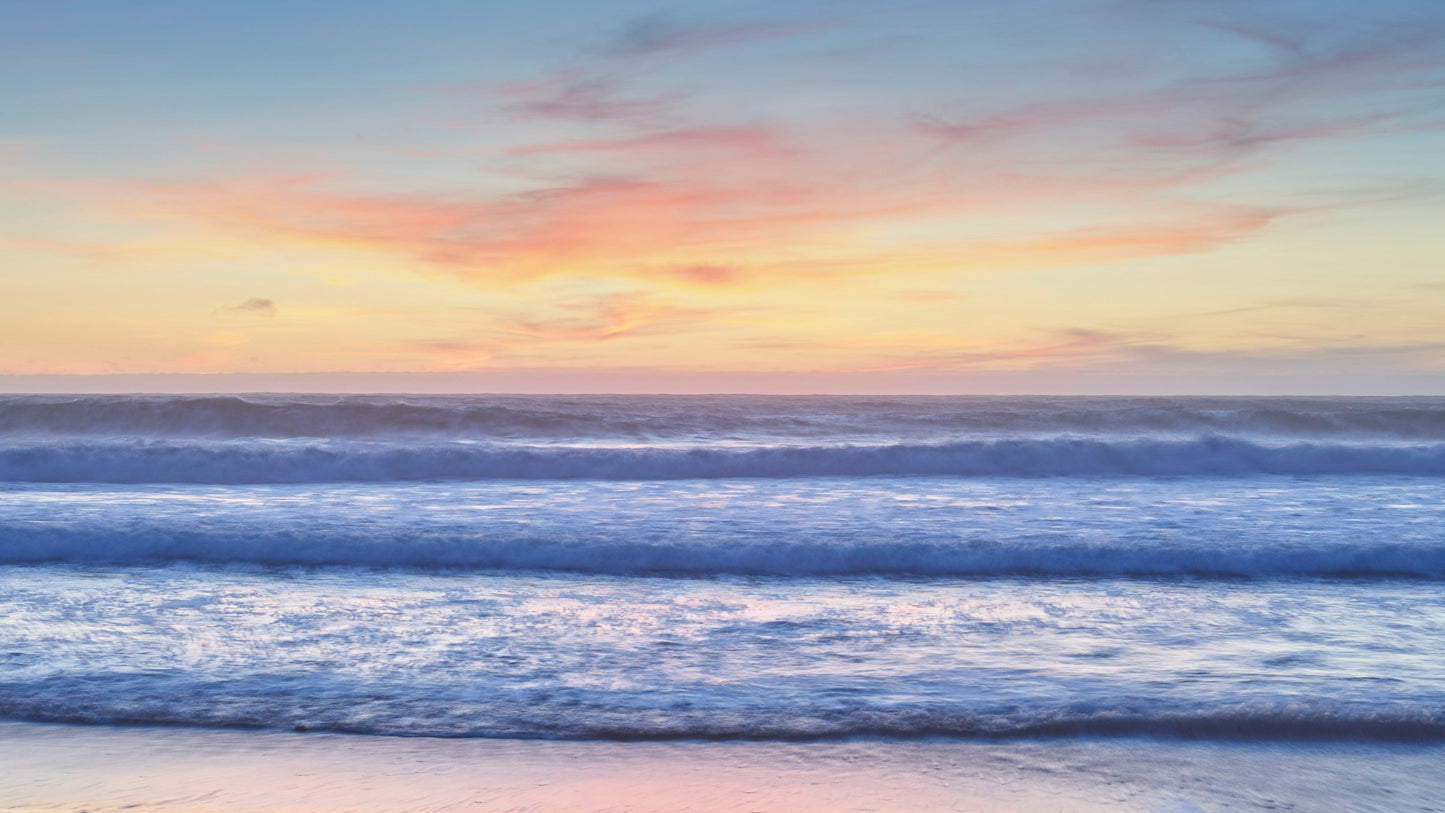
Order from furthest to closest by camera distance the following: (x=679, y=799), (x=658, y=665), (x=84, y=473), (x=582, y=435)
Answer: (x=582, y=435) < (x=84, y=473) < (x=658, y=665) < (x=679, y=799)

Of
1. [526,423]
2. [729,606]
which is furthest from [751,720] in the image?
[526,423]

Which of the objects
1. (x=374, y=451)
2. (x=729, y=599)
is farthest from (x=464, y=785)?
(x=374, y=451)

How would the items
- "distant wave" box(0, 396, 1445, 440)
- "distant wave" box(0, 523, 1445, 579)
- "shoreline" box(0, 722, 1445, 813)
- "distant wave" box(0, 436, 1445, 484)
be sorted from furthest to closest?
"distant wave" box(0, 396, 1445, 440) < "distant wave" box(0, 436, 1445, 484) < "distant wave" box(0, 523, 1445, 579) < "shoreline" box(0, 722, 1445, 813)

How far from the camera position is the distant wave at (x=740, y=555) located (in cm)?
711

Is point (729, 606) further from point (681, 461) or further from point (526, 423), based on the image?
point (526, 423)

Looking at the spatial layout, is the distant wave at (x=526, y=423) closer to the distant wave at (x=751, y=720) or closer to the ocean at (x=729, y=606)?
the ocean at (x=729, y=606)

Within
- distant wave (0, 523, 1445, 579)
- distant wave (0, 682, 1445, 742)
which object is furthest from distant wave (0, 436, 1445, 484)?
distant wave (0, 682, 1445, 742)

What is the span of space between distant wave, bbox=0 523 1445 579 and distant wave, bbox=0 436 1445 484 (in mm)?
6291

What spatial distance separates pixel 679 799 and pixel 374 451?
13456 mm

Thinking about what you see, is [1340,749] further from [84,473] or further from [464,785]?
[84,473]

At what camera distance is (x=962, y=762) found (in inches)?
132

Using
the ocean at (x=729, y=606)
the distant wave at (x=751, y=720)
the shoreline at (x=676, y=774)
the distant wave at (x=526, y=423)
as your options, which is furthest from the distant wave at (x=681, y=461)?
the shoreline at (x=676, y=774)

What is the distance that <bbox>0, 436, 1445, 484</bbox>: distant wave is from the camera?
14.2m

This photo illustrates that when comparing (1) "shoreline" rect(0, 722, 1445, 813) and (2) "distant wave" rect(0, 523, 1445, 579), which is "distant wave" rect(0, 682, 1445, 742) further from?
(2) "distant wave" rect(0, 523, 1445, 579)
